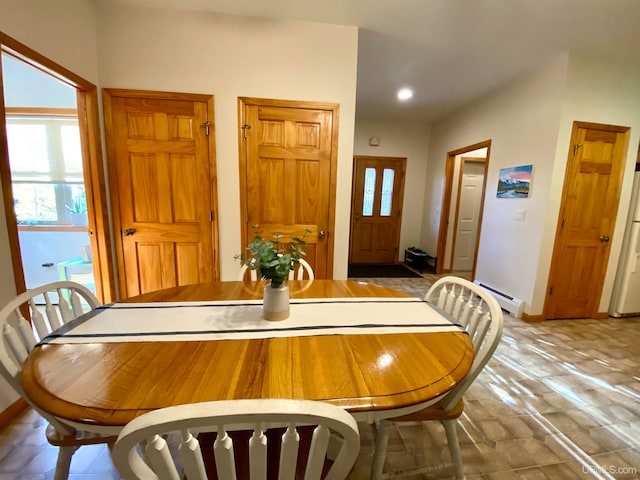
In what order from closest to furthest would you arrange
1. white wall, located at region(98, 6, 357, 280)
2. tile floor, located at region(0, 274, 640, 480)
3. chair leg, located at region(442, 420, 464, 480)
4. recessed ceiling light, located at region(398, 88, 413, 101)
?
chair leg, located at region(442, 420, 464, 480) → tile floor, located at region(0, 274, 640, 480) → white wall, located at region(98, 6, 357, 280) → recessed ceiling light, located at region(398, 88, 413, 101)

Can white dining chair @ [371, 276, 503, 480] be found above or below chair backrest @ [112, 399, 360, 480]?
below

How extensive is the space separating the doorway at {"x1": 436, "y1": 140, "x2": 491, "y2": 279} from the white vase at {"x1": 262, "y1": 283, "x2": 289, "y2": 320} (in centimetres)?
400

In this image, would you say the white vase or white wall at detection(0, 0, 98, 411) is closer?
the white vase

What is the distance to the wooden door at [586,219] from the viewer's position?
2650 millimetres

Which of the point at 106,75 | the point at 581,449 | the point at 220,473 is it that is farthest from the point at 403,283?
the point at 106,75

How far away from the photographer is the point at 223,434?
0.50m

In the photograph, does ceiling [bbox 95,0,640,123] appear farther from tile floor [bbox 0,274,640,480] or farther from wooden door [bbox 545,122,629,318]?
tile floor [bbox 0,274,640,480]

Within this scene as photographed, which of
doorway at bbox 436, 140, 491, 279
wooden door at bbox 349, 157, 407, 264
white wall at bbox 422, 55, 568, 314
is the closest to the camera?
white wall at bbox 422, 55, 568, 314

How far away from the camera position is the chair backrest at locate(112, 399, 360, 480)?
A: 46cm

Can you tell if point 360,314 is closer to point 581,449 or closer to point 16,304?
point 16,304

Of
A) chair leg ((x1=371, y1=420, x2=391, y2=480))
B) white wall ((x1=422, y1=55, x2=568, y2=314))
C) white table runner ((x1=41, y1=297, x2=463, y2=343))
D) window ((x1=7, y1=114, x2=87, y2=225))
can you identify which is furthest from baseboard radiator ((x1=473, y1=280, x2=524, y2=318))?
window ((x1=7, y1=114, x2=87, y2=225))

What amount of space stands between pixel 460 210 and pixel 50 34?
5141mm

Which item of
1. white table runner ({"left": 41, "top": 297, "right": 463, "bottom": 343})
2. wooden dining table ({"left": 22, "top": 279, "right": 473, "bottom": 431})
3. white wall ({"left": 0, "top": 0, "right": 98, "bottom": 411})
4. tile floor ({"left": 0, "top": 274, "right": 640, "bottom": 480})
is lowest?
tile floor ({"left": 0, "top": 274, "right": 640, "bottom": 480})

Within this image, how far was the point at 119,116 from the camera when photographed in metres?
2.21
